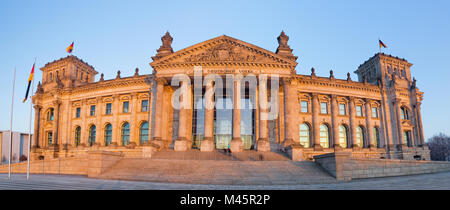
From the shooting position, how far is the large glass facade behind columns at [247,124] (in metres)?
38.1

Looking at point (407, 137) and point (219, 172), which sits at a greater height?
point (407, 137)

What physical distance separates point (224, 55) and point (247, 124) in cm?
1046

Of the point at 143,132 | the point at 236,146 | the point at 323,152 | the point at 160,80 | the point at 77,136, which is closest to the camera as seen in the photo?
the point at 236,146

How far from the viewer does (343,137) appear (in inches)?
1688

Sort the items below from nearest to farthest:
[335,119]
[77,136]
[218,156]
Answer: [218,156] → [335,119] → [77,136]

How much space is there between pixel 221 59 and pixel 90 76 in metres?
31.2

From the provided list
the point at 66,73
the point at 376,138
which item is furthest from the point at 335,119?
the point at 66,73

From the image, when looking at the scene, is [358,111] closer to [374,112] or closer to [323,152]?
[374,112]

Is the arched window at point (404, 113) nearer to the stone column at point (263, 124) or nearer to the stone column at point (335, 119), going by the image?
the stone column at point (335, 119)

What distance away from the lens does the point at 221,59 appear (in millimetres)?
34188

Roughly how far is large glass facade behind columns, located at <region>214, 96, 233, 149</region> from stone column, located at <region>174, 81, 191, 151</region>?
531cm

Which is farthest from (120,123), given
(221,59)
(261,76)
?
(261,76)

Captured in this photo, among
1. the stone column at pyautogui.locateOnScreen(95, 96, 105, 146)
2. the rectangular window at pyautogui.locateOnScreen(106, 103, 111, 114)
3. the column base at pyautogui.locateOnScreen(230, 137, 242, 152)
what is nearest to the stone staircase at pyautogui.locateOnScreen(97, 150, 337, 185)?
the column base at pyautogui.locateOnScreen(230, 137, 242, 152)

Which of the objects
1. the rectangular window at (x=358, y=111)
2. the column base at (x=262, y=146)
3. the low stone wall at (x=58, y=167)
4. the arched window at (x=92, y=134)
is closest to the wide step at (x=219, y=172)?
the low stone wall at (x=58, y=167)
